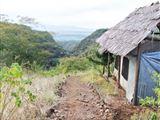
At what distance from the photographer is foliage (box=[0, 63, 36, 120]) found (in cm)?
623

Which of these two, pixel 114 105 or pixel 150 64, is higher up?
pixel 150 64

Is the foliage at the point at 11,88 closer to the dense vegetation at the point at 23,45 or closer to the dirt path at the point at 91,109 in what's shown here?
the dirt path at the point at 91,109

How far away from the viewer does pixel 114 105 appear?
1127 cm

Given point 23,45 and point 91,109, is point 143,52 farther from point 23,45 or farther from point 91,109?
point 23,45

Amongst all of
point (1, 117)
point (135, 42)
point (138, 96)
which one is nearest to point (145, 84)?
point (138, 96)

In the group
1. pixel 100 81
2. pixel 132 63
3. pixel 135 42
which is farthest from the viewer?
pixel 100 81

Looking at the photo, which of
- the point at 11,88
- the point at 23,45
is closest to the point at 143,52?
the point at 11,88

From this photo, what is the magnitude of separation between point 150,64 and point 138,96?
1068 mm

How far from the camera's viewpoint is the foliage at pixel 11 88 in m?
6.23

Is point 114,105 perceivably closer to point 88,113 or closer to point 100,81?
point 88,113

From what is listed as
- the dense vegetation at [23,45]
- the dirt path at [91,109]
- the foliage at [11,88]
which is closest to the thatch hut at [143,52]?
the dirt path at [91,109]

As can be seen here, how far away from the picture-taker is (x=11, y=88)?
695 centimetres

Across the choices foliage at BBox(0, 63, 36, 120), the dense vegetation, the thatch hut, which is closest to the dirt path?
the thatch hut

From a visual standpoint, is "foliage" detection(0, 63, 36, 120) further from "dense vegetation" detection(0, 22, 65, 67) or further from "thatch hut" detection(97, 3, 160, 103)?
"dense vegetation" detection(0, 22, 65, 67)
